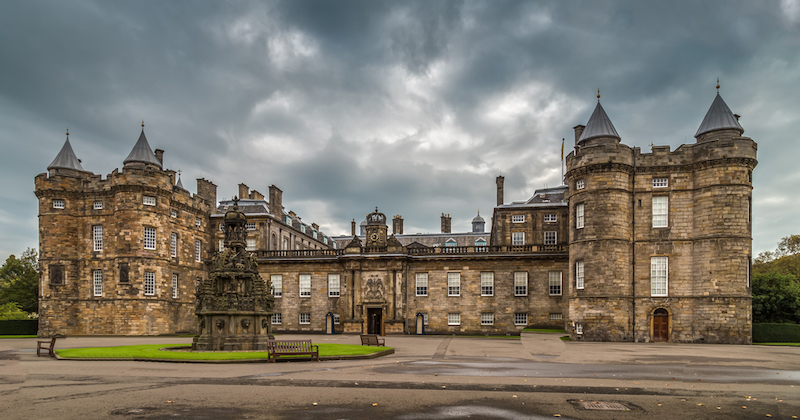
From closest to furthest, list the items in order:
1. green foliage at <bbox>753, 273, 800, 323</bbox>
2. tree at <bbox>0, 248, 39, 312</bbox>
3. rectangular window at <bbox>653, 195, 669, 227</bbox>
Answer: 1. rectangular window at <bbox>653, 195, 669, 227</bbox>
2. green foliage at <bbox>753, 273, 800, 323</bbox>
3. tree at <bbox>0, 248, 39, 312</bbox>

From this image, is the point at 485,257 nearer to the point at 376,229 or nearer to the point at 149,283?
the point at 376,229

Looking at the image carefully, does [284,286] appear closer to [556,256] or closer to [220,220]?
[220,220]

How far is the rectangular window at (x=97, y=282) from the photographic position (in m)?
42.9

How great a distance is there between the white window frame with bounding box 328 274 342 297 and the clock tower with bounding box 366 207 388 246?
436 centimetres

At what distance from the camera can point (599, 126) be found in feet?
125

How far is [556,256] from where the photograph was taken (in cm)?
4425

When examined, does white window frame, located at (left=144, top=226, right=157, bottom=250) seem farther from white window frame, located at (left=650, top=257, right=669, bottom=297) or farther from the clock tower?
white window frame, located at (left=650, top=257, right=669, bottom=297)

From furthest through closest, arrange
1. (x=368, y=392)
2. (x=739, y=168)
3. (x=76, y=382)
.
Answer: (x=739, y=168) < (x=76, y=382) < (x=368, y=392)

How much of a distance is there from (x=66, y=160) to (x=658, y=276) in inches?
1920

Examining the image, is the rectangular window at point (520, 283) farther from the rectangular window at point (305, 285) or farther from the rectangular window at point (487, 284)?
the rectangular window at point (305, 285)

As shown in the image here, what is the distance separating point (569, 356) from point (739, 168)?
71.4 ft

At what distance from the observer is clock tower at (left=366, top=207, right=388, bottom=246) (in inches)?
1895

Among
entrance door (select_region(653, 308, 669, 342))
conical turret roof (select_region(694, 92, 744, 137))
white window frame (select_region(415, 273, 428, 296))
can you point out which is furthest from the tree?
conical turret roof (select_region(694, 92, 744, 137))

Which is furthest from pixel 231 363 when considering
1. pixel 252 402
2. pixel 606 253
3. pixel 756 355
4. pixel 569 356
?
pixel 606 253
